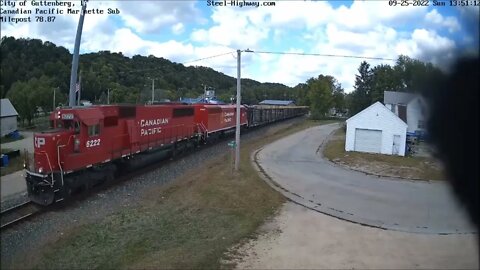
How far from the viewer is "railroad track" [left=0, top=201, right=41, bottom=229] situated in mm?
12477

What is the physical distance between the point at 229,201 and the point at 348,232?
17.4ft

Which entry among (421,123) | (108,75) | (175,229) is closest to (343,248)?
(175,229)

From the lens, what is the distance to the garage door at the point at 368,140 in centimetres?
3434

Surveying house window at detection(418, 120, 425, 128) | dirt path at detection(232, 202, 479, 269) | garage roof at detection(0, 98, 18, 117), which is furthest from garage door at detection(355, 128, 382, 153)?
house window at detection(418, 120, 425, 128)

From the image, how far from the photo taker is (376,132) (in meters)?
34.5

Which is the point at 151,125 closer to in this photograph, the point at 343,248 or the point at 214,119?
the point at 214,119

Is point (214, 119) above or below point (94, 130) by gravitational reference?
below

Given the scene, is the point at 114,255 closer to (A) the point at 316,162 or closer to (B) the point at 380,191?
(B) the point at 380,191

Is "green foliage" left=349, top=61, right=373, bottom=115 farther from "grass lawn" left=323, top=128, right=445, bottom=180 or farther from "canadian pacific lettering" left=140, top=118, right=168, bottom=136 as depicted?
"canadian pacific lettering" left=140, top=118, right=168, bottom=136

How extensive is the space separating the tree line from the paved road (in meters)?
5.45

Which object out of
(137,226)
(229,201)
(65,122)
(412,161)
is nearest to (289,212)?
(229,201)

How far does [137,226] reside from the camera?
1306 centimetres

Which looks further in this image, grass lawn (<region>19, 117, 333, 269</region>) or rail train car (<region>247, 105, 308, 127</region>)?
rail train car (<region>247, 105, 308, 127</region>)

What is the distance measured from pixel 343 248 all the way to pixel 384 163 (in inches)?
739
